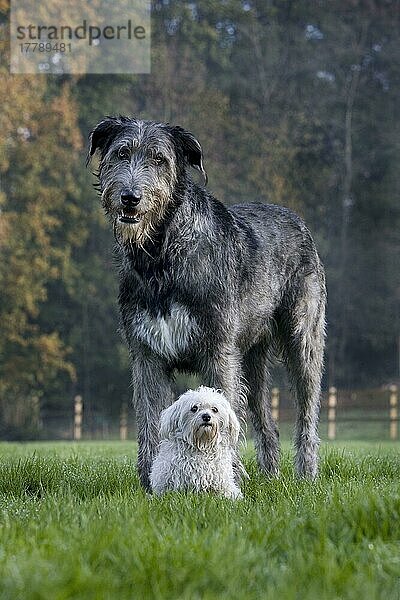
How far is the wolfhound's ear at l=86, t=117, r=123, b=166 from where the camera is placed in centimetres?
615

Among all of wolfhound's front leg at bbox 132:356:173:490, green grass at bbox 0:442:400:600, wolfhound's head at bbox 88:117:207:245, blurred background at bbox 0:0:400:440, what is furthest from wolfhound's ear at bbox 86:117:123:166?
blurred background at bbox 0:0:400:440

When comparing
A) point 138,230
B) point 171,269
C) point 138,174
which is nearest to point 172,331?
point 171,269

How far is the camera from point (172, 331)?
19.9 feet

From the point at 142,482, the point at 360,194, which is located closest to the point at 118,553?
the point at 142,482

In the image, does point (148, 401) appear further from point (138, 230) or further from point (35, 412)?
point (35, 412)

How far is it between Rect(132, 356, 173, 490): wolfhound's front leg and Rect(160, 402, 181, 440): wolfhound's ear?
0.27 metres

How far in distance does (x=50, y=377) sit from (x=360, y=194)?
1002 centimetres

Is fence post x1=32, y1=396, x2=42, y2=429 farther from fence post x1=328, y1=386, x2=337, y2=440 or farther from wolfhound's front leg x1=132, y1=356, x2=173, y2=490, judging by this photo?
wolfhound's front leg x1=132, y1=356, x2=173, y2=490

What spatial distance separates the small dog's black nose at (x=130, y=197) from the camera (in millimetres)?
5750

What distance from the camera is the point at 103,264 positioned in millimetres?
25750

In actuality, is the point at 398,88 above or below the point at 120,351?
above

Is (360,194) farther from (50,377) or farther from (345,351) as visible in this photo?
(50,377)

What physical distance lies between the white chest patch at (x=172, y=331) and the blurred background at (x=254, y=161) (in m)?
18.0

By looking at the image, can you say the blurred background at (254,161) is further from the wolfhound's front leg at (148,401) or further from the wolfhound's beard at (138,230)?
the wolfhound's beard at (138,230)
